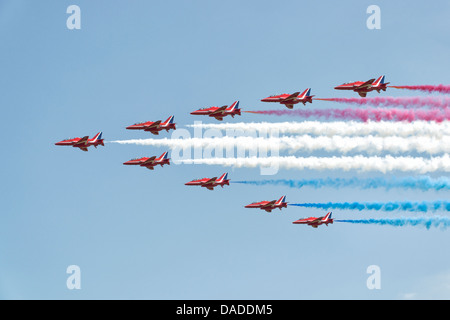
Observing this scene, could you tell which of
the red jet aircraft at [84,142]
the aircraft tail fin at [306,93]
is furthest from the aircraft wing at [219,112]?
the red jet aircraft at [84,142]

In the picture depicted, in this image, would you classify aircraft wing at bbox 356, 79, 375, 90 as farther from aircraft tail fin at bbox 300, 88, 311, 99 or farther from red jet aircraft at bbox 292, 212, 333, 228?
red jet aircraft at bbox 292, 212, 333, 228

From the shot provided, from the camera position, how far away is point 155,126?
168750mm

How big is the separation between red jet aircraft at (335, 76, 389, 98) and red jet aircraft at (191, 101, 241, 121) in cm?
1501

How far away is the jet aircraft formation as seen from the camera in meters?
159

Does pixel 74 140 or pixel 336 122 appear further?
pixel 74 140

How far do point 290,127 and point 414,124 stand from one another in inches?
747

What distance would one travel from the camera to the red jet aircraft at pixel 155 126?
16788 cm

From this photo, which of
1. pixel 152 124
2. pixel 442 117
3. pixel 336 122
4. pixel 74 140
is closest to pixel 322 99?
pixel 336 122

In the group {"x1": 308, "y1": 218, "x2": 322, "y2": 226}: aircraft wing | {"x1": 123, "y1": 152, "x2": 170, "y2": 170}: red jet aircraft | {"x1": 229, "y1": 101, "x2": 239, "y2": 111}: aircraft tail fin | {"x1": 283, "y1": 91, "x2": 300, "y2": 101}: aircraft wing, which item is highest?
{"x1": 283, "y1": 91, "x2": 300, "y2": 101}: aircraft wing

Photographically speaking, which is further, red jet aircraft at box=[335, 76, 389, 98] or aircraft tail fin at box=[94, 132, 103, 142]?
aircraft tail fin at box=[94, 132, 103, 142]

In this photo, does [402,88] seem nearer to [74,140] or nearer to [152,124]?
[152,124]

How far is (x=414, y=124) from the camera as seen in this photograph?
156m

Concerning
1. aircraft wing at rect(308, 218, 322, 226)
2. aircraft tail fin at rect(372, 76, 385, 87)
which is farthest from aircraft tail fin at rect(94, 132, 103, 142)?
aircraft tail fin at rect(372, 76, 385, 87)

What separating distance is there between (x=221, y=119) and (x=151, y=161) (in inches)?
553
